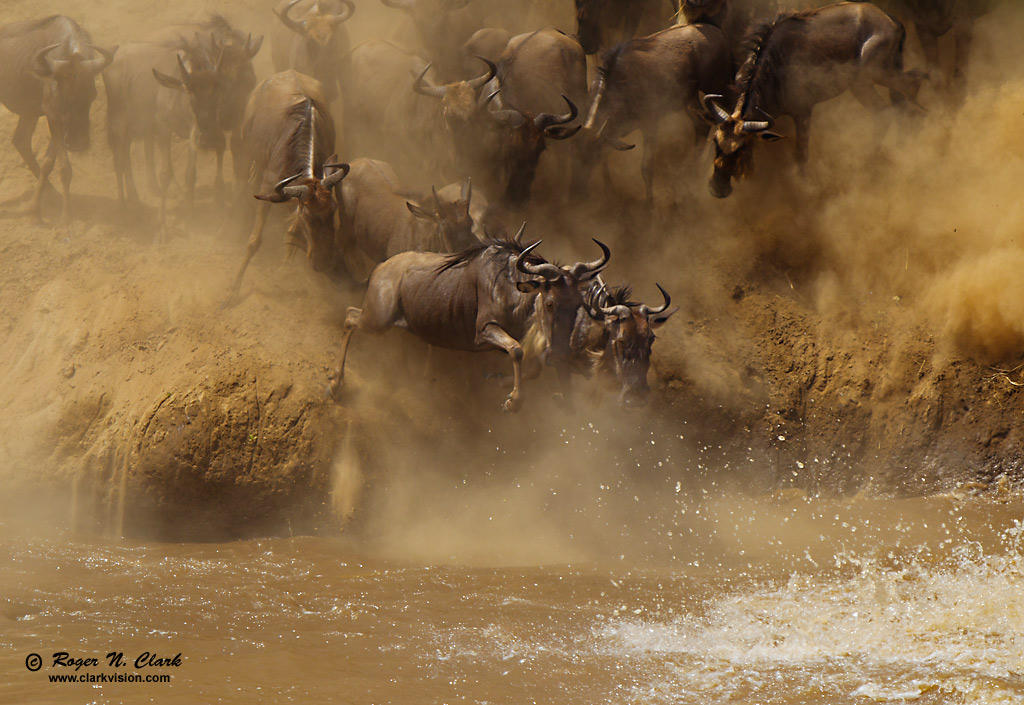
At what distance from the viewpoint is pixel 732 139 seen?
323 inches

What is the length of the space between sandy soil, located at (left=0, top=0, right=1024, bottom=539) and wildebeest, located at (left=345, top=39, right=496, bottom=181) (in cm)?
111

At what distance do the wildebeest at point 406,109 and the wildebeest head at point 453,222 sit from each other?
0.77 meters

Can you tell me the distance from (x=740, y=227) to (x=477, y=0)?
3.61 meters

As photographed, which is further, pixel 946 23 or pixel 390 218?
pixel 946 23

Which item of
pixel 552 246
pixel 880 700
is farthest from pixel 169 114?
pixel 880 700

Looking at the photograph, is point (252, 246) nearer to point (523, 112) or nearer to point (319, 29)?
point (319, 29)

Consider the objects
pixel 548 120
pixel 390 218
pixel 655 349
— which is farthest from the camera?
pixel 655 349

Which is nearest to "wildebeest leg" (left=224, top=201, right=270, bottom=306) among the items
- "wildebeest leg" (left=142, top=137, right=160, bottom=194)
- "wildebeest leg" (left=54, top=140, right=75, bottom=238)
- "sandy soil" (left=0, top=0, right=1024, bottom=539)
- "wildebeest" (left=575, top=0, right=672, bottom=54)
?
"sandy soil" (left=0, top=0, right=1024, bottom=539)

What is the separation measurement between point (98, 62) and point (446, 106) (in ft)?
11.7

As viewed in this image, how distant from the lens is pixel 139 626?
5.57 meters

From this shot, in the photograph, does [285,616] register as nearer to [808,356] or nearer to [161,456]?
[161,456]

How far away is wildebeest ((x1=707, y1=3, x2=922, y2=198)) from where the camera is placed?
27.6 ft

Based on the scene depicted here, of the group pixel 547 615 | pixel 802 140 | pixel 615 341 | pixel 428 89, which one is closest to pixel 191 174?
pixel 428 89

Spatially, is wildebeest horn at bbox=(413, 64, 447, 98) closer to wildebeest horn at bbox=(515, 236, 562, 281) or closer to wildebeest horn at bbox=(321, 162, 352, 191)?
wildebeest horn at bbox=(321, 162, 352, 191)
